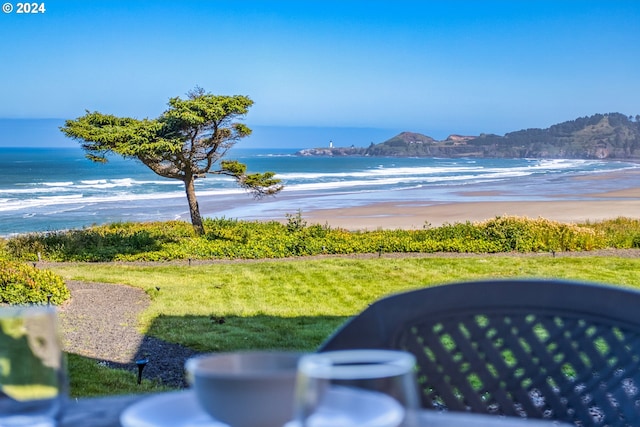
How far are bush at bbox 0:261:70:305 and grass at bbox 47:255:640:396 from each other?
1.10 meters

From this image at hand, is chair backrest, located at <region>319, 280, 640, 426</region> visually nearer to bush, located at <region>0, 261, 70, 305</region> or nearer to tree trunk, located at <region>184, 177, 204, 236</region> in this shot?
bush, located at <region>0, 261, 70, 305</region>

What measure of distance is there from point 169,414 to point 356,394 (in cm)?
39

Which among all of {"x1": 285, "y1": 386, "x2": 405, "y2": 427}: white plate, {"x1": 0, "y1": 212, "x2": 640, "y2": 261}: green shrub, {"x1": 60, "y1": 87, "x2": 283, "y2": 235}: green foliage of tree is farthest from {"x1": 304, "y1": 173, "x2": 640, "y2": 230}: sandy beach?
{"x1": 285, "y1": 386, "x2": 405, "y2": 427}: white plate

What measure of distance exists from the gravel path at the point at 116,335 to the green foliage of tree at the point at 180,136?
16.3 feet

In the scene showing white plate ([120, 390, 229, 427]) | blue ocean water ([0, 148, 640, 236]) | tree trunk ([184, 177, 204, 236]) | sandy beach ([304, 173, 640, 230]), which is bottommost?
sandy beach ([304, 173, 640, 230])

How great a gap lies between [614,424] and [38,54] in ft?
232

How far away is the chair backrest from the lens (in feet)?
5.18

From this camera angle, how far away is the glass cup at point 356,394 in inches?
25.5

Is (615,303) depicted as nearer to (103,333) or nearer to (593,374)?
(593,374)

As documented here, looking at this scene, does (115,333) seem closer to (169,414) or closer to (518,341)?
(518,341)

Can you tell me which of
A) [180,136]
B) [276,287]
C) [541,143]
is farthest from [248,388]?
[541,143]

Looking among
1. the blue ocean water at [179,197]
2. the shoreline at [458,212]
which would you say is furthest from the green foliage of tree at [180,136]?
the blue ocean water at [179,197]

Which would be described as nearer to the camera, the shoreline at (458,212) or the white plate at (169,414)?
the white plate at (169,414)

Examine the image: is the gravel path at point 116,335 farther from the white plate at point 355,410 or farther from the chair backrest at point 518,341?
the white plate at point 355,410
